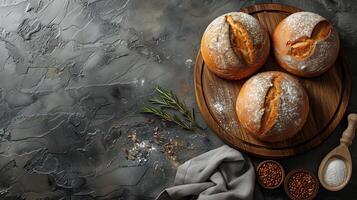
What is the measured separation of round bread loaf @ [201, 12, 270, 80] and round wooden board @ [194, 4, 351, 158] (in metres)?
0.09

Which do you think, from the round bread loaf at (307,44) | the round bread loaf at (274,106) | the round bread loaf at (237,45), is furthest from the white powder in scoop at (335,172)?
the round bread loaf at (237,45)

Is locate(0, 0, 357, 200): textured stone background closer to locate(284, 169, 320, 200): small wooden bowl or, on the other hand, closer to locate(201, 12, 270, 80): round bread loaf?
locate(284, 169, 320, 200): small wooden bowl

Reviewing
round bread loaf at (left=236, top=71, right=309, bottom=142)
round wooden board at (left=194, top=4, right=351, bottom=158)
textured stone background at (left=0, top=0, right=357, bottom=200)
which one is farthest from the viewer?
textured stone background at (left=0, top=0, right=357, bottom=200)

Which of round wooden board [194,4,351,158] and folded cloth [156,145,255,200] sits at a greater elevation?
round wooden board [194,4,351,158]

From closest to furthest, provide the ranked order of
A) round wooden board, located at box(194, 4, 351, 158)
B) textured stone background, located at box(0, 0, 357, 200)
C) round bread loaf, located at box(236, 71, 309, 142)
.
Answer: round bread loaf, located at box(236, 71, 309, 142) → round wooden board, located at box(194, 4, 351, 158) → textured stone background, located at box(0, 0, 357, 200)

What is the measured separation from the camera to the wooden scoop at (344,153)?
142cm

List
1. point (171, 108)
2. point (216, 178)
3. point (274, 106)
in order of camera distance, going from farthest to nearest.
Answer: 1. point (171, 108)
2. point (216, 178)
3. point (274, 106)

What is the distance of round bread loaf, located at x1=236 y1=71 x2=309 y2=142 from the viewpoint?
52.9 inches

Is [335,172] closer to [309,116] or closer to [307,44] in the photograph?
[309,116]

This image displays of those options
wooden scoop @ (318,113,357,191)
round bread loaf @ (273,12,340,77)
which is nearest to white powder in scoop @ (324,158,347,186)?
wooden scoop @ (318,113,357,191)

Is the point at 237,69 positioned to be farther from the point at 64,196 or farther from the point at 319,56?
the point at 64,196

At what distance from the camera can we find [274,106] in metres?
1.35

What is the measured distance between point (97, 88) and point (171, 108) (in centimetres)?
29

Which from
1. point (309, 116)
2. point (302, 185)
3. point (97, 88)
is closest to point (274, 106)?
point (309, 116)
